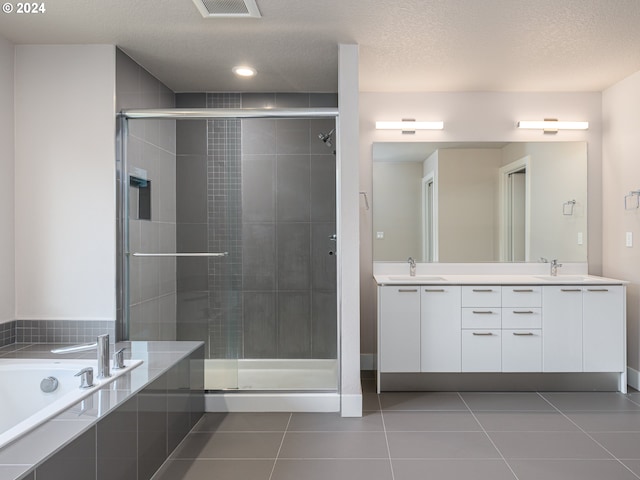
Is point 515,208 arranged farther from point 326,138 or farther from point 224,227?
point 224,227

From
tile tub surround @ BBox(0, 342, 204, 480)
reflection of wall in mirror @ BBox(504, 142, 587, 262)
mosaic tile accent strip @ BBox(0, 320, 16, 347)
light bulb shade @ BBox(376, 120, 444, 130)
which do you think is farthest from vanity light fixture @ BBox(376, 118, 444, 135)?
mosaic tile accent strip @ BBox(0, 320, 16, 347)

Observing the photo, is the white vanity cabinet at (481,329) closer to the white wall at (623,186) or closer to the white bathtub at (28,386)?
the white wall at (623,186)

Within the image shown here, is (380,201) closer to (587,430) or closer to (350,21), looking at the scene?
Result: (350,21)

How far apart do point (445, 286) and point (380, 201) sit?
39.9 inches

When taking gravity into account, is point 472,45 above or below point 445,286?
above

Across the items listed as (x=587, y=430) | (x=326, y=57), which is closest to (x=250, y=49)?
(x=326, y=57)

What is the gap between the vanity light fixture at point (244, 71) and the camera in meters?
3.42

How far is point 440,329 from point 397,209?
1152mm

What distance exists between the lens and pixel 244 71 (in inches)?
138

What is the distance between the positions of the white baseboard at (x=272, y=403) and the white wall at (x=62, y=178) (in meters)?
0.98

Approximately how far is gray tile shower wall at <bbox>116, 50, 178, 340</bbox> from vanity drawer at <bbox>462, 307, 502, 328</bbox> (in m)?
2.12

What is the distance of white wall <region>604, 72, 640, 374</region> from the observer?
3.52 meters

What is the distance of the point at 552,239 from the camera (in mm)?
3990

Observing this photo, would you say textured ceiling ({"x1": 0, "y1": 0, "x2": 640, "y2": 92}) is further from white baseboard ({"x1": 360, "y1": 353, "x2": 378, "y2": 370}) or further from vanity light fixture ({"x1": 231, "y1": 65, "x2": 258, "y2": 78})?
white baseboard ({"x1": 360, "y1": 353, "x2": 378, "y2": 370})
